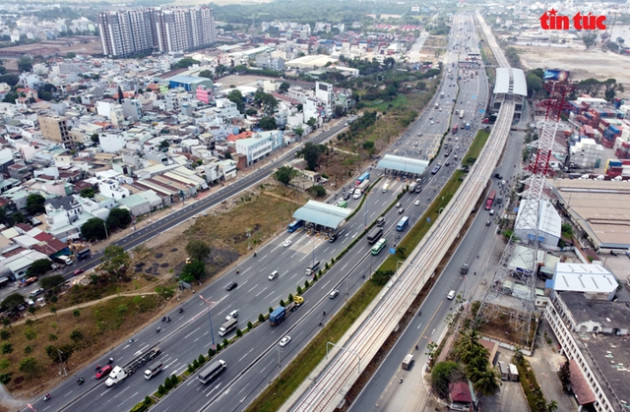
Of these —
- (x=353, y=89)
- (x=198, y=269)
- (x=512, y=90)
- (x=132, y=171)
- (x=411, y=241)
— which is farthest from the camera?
(x=353, y=89)

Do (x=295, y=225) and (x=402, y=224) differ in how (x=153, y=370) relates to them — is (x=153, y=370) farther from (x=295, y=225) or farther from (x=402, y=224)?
(x=402, y=224)

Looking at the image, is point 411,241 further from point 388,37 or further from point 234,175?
point 388,37

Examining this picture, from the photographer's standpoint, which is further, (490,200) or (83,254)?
(490,200)

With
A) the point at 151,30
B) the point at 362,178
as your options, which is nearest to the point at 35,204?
the point at 362,178

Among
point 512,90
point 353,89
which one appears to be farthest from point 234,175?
point 512,90

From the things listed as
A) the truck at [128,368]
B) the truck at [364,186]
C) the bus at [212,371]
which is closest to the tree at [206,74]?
the truck at [364,186]

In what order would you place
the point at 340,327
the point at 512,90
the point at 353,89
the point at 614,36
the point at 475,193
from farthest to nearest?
1. the point at 614,36
2. the point at 353,89
3. the point at 512,90
4. the point at 475,193
5. the point at 340,327

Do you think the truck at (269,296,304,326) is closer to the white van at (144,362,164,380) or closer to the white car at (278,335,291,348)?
the white car at (278,335,291,348)
